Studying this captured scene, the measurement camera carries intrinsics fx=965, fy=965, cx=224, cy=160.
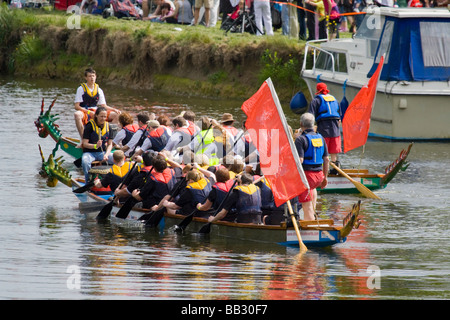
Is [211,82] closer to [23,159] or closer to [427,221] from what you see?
[23,159]

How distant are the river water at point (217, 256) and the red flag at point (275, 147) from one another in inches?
35.2

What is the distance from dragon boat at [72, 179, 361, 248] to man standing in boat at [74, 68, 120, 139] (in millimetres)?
4162

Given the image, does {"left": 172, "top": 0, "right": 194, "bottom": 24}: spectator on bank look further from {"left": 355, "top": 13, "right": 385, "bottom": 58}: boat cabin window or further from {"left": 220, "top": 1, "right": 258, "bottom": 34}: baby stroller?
{"left": 355, "top": 13, "right": 385, "bottom": 58}: boat cabin window

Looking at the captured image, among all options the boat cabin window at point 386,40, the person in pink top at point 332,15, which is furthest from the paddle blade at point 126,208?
the person in pink top at point 332,15

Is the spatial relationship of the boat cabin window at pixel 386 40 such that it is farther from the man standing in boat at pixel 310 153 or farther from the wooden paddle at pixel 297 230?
the wooden paddle at pixel 297 230

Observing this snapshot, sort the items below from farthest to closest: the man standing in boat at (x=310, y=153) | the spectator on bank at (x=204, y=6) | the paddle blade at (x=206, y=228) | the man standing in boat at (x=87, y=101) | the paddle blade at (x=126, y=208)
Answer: the spectator on bank at (x=204, y=6) → the man standing in boat at (x=87, y=101) → the paddle blade at (x=126, y=208) → the man standing in boat at (x=310, y=153) → the paddle blade at (x=206, y=228)

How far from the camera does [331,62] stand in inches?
917

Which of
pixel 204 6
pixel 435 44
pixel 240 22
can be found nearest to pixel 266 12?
pixel 240 22

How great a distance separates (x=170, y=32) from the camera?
99.6 feet

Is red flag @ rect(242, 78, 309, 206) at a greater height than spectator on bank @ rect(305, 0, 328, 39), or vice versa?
spectator on bank @ rect(305, 0, 328, 39)

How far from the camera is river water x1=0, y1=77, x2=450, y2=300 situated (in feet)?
35.1

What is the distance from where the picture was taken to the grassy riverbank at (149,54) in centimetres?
2778

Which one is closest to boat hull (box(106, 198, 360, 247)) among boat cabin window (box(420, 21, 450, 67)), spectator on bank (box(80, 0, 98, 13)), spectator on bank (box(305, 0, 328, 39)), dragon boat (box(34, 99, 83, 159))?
dragon boat (box(34, 99, 83, 159))

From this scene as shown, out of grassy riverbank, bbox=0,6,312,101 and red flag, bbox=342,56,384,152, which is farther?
grassy riverbank, bbox=0,6,312,101
